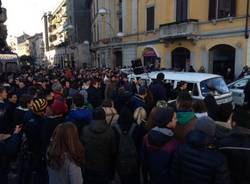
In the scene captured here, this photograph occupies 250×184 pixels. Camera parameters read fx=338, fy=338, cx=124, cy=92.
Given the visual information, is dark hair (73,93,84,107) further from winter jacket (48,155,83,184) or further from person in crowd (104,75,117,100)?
person in crowd (104,75,117,100)

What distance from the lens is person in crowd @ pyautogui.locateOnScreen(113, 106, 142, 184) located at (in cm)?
475

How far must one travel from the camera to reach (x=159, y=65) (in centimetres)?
2800

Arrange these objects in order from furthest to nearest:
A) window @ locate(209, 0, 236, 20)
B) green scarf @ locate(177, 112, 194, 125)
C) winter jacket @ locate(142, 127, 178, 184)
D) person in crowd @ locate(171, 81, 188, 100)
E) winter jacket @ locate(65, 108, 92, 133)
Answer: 1. window @ locate(209, 0, 236, 20)
2. person in crowd @ locate(171, 81, 188, 100)
3. winter jacket @ locate(65, 108, 92, 133)
4. green scarf @ locate(177, 112, 194, 125)
5. winter jacket @ locate(142, 127, 178, 184)

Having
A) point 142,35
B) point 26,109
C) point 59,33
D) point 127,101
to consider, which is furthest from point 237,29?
point 59,33

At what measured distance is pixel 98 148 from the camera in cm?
462

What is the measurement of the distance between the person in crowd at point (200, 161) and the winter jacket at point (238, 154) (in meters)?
0.17

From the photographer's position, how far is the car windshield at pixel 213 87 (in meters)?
10.3

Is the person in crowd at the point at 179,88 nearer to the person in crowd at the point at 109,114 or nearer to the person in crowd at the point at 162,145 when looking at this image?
the person in crowd at the point at 109,114

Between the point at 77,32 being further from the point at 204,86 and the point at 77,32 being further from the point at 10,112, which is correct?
the point at 10,112

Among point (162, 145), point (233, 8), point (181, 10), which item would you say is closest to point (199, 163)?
point (162, 145)

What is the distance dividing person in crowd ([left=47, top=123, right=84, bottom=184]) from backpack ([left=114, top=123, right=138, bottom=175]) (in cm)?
107

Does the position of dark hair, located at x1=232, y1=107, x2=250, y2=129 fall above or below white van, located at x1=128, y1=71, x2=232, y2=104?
above

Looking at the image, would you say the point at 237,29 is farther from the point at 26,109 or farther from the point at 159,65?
the point at 26,109

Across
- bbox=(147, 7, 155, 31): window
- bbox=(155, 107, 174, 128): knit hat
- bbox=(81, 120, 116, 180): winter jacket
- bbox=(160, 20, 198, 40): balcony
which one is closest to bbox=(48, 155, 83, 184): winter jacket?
bbox=(81, 120, 116, 180): winter jacket
